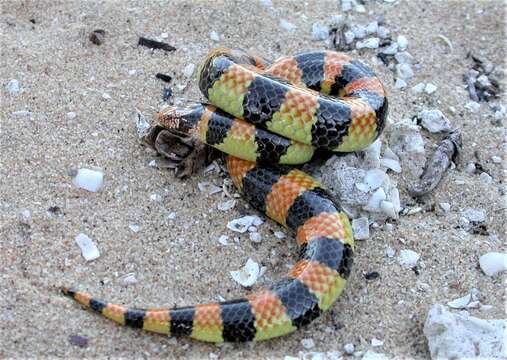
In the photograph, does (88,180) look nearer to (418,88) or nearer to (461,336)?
(461,336)

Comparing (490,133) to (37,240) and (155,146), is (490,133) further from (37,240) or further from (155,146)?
(37,240)

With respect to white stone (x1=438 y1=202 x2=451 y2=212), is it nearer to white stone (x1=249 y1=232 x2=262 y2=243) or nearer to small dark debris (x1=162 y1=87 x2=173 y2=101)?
white stone (x1=249 y1=232 x2=262 y2=243)

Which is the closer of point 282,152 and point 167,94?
point 282,152

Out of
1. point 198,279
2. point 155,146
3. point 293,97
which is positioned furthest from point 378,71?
point 198,279

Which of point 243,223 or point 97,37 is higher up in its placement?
point 97,37

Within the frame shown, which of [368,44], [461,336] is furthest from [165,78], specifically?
[461,336]
